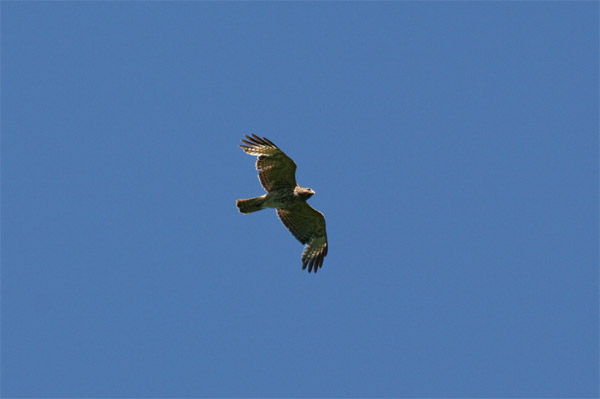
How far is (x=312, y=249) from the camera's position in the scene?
21703mm

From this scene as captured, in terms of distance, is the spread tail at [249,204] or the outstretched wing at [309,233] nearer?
the spread tail at [249,204]

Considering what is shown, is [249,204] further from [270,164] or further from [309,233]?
[309,233]

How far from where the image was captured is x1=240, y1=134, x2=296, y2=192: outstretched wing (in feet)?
67.0

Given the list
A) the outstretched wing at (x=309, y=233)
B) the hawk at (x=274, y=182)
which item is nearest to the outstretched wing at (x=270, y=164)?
the hawk at (x=274, y=182)

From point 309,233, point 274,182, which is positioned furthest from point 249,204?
point 309,233

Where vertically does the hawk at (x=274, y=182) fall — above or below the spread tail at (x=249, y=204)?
above

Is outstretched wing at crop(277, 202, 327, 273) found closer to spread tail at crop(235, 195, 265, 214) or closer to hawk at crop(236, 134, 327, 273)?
hawk at crop(236, 134, 327, 273)

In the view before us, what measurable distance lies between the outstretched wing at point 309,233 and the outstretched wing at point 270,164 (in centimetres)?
105

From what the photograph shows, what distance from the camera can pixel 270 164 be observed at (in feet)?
67.5

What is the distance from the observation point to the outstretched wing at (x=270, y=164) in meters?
20.4

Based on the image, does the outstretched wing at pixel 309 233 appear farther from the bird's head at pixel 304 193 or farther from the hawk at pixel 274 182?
the bird's head at pixel 304 193

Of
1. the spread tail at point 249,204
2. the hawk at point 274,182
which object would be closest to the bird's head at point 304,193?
the hawk at point 274,182

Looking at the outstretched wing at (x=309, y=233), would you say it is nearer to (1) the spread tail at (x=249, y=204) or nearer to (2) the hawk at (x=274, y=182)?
(2) the hawk at (x=274, y=182)

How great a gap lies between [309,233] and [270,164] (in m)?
2.25
